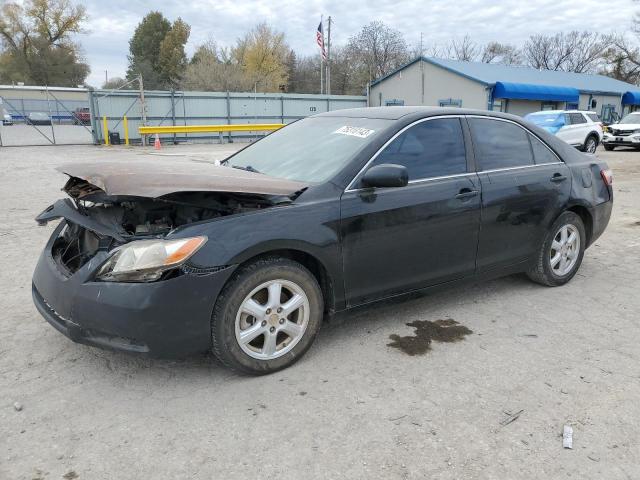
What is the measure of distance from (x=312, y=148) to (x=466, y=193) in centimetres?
122

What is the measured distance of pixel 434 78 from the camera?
108 feet

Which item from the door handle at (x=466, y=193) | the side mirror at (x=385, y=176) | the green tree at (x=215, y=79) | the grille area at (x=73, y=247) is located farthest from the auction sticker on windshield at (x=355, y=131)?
the green tree at (x=215, y=79)

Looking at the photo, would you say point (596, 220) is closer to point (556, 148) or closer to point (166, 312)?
point (556, 148)

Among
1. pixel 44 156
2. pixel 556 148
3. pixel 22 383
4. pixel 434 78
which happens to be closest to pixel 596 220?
pixel 556 148

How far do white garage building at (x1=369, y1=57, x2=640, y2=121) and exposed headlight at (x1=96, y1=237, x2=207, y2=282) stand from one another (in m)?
29.7

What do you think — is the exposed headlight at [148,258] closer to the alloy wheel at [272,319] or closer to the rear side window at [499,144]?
the alloy wheel at [272,319]

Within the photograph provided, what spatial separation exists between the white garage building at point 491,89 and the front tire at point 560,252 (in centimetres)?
2685

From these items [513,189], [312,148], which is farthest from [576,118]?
[312,148]

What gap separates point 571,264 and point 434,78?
30.4 meters

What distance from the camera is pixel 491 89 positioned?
29.9 metres

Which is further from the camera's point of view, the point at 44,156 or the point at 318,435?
the point at 44,156

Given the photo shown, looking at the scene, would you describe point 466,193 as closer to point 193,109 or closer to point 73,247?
point 73,247

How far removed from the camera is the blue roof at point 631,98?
3912 cm

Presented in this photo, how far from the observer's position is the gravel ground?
93.0 inches
